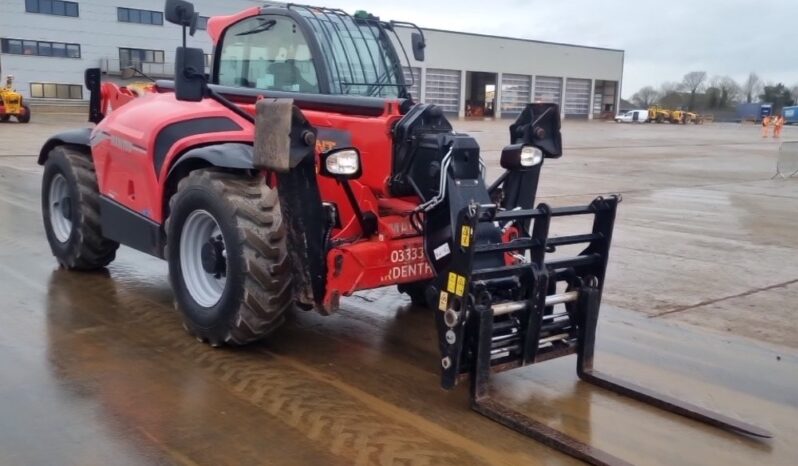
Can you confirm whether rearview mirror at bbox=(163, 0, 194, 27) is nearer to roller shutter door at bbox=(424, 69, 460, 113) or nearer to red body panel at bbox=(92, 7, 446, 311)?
red body panel at bbox=(92, 7, 446, 311)

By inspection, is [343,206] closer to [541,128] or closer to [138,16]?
[541,128]

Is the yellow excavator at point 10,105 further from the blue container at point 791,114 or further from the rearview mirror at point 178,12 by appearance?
the blue container at point 791,114

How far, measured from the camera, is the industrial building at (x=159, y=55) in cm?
5119

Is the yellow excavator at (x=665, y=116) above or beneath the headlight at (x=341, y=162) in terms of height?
beneath

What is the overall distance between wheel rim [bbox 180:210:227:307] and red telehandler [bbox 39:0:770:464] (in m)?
0.01

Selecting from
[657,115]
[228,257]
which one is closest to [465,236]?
[228,257]

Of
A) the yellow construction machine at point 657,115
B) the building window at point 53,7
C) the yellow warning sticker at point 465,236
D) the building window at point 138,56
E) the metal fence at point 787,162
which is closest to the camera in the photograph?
the yellow warning sticker at point 465,236

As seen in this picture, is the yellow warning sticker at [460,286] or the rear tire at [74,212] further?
the rear tire at [74,212]

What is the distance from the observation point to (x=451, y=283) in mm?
4223

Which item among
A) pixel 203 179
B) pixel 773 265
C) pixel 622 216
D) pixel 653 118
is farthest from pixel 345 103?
pixel 653 118

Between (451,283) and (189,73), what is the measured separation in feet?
7.72

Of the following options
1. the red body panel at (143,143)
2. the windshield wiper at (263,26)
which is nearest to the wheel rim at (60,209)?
the red body panel at (143,143)

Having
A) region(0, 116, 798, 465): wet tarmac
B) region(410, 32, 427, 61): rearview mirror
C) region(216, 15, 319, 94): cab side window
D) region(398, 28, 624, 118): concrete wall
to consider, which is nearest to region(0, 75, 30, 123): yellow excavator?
region(0, 116, 798, 465): wet tarmac

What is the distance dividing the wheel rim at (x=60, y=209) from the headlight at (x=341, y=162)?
381 centimetres
